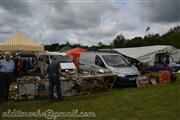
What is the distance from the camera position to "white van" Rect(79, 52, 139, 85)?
14.3m

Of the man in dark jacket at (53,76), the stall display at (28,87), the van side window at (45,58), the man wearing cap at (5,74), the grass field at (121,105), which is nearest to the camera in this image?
the grass field at (121,105)

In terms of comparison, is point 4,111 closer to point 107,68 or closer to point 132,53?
point 107,68

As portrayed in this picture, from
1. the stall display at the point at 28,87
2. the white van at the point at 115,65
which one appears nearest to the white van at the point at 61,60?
the white van at the point at 115,65

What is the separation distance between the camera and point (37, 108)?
31.3ft

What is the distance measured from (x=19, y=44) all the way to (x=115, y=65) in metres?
5.80

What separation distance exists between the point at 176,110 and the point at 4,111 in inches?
205

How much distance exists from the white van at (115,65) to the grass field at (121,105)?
2.36 metres

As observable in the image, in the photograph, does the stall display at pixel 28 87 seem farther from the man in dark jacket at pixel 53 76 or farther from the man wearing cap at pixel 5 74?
the man in dark jacket at pixel 53 76

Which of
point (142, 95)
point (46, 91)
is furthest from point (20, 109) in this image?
point (142, 95)

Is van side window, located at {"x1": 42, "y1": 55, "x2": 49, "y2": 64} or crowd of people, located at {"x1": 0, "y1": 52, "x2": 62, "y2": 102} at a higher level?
van side window, located at {"x1": 42, "y1": 55, "x2": 49, "y2": 64}

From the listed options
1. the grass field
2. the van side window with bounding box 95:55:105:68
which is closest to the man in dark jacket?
the grass field

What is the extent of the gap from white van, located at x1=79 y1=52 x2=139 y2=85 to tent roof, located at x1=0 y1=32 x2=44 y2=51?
306 cm

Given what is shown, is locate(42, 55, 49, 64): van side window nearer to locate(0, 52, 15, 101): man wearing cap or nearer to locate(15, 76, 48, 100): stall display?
locate(15, 76, 48, 100): stall display

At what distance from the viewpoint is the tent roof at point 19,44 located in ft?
55.4
